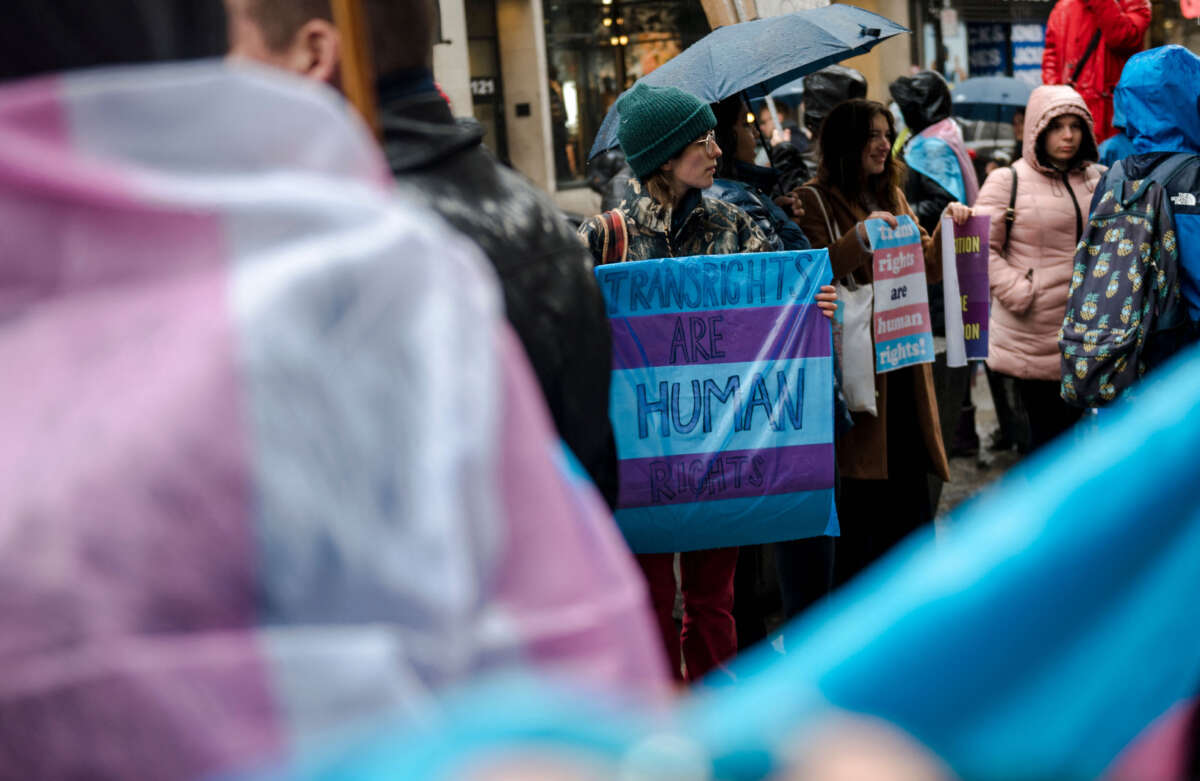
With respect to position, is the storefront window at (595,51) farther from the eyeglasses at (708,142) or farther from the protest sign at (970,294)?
the eyeglasses at (708,142)

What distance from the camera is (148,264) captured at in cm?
91

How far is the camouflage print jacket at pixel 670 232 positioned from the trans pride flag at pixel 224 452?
10.2 ft

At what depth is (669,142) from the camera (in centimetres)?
407

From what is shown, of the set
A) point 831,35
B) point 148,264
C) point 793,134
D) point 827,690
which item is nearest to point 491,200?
point 148,264

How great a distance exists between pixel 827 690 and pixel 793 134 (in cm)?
943

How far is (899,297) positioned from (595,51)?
16589 millimetres

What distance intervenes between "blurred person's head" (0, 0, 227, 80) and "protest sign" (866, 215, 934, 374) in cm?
376

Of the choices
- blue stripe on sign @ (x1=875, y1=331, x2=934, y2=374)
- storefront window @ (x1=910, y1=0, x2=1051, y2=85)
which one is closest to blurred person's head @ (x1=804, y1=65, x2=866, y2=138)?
blue stripe on sign @ (x1=875, y1=331, x2=934, y2=374)

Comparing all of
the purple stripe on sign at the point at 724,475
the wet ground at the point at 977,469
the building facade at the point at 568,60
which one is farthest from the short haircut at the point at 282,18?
the building facade at the point at 568,60

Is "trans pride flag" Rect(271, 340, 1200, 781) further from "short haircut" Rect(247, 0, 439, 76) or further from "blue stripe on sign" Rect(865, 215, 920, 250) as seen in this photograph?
"blue stripe on sign" Rect(865, 215, 920, 250)

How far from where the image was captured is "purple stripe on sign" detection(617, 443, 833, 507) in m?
3.92

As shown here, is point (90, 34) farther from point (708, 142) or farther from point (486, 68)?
point (486, 68)

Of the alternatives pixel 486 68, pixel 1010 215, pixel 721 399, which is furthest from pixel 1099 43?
pixel 486 68

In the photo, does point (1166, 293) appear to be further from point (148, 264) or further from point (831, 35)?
point (148, 264)
